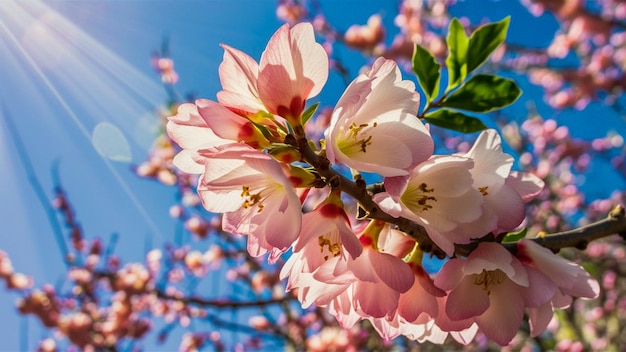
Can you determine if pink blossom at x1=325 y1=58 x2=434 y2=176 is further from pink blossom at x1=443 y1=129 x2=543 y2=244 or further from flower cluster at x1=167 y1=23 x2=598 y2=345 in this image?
pink blossom at x1=443 y1=129 x2=543 y2=244

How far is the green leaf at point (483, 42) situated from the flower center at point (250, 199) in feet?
1.76

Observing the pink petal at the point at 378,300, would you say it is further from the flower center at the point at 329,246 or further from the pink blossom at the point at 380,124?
the pink blossom at the point at 380,124

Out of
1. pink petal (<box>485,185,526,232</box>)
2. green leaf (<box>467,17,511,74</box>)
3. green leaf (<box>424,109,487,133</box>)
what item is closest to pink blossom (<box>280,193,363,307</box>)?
pink petal (<box>485,185,526,232</box>)

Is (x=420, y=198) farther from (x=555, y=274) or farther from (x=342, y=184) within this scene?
(x=555, y=274)

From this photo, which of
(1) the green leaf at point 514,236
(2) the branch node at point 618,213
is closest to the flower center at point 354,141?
(1) the green leaf at point 514,236

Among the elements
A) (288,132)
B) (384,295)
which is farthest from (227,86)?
(384,295)

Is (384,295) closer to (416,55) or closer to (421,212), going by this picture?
(421,212)

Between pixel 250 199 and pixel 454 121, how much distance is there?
0.45 meters

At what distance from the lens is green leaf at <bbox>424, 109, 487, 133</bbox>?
35.5 inches

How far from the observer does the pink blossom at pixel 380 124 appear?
24.7 inches

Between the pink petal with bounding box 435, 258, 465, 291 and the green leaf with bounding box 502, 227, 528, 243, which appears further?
the green leaf with bounding box 502, 227, 528, 243

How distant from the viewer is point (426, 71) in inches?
37.0

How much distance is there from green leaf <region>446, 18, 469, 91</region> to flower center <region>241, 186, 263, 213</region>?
19.0 inches

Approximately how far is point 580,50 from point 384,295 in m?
6.83
